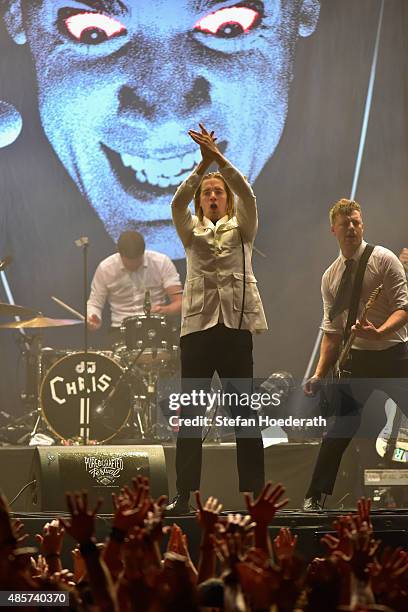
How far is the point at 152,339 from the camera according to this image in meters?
6.28

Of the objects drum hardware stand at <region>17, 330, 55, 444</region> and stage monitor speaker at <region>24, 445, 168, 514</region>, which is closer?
stage monitor speaker at <region>24, 445, 168, 514</region>

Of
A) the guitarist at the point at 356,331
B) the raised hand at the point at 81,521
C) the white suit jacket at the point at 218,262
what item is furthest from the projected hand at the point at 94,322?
the raised hand at the point at 81,521

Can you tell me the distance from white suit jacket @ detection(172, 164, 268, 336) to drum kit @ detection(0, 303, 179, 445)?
1.99 meters

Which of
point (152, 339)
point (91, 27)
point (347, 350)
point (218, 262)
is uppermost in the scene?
point (91, 27)

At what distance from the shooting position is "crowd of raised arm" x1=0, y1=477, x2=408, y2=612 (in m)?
1.24

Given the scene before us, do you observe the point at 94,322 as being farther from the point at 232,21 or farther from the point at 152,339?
the point at 232,21

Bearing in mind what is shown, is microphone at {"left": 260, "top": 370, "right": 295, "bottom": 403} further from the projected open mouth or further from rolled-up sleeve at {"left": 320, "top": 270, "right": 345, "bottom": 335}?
the projected open mouth

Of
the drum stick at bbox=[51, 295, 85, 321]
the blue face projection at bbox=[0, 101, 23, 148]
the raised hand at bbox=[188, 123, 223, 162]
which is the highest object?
the blue face projection at bbox=[0, 101, 23, 148]

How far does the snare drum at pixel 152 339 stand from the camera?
6.27 m

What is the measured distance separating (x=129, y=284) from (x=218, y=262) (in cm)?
293

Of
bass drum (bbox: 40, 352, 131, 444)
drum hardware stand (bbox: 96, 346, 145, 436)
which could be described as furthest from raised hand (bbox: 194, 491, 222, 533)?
drum hardware stand (bbox: 96, 346, 145, 436)

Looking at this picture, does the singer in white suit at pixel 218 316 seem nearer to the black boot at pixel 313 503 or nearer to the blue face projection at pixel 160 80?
the black boot at pixel 313 503

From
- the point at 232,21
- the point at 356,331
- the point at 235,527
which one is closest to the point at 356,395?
the point at 356,331

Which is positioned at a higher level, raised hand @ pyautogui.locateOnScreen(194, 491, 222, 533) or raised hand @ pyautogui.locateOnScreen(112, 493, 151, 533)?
raised hand @ pyautogui.locateOnScreen(112, 493, 151, 533)
